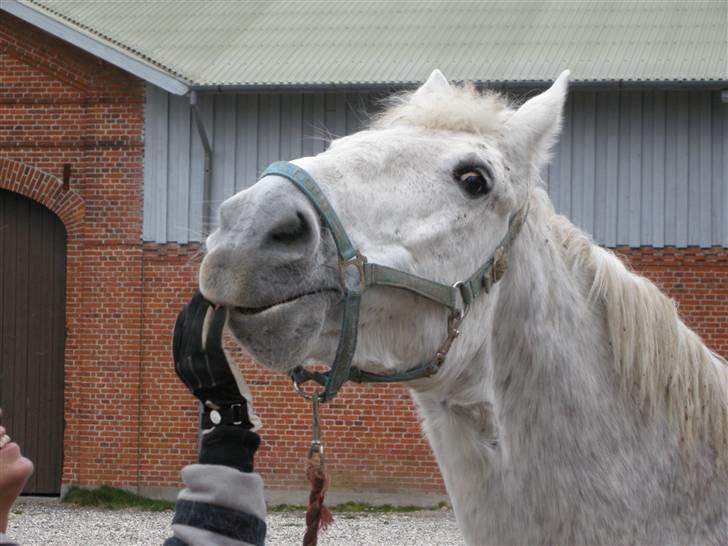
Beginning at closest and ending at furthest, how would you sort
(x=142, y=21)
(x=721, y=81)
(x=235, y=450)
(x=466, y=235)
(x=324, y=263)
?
(x=235, y=450) → (x=324, y=263) → (x=466, y=235) → (x=721, y=81) → (x=142, y=21)

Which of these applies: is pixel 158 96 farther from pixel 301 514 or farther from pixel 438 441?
pixel 438 441

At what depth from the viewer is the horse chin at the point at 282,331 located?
98.4 inches

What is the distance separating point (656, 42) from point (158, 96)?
6.82 meters

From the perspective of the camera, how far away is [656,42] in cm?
1488

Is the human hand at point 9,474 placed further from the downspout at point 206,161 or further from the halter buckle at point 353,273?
the downspout at point 206,161

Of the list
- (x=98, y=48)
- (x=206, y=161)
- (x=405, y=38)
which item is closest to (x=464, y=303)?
(x=206, y=161)

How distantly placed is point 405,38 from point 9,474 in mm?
13811

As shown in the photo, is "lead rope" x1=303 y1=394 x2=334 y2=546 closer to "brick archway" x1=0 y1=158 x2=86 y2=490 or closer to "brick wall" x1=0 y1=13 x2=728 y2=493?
"brick wall" x1=0 y1=13 x2=728 y2=493

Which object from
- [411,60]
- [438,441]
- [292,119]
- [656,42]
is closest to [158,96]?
[292,119]

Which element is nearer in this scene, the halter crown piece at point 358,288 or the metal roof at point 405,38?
the halter crown piece at point 358,288

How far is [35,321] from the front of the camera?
1536cm

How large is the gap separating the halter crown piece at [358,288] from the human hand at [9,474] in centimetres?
70

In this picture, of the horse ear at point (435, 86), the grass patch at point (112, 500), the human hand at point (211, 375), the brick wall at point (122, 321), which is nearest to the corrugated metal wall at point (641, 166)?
the brick wall at point (122, 321)

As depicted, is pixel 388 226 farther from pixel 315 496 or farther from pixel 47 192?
pixel 47 192
